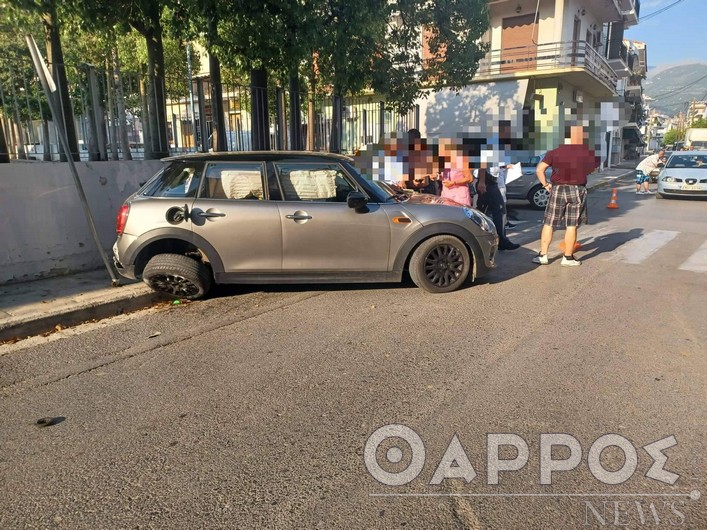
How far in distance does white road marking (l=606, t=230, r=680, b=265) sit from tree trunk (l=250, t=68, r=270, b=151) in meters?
6.19

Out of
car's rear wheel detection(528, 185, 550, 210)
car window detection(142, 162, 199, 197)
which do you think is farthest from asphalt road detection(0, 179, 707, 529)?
car's rear wheel detection(528, 185, 550, 210)

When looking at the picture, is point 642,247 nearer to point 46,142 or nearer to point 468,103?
point 46,142

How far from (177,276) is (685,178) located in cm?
1526

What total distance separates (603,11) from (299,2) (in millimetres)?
25725

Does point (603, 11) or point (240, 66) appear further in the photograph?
point (603, 11)

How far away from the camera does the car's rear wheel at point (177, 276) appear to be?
17.5 ft

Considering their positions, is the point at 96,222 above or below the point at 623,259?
above

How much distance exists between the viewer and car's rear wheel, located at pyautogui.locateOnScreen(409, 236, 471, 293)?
18.7ft

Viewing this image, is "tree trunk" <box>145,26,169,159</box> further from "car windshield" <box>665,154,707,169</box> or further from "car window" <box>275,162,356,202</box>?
"car windshield" <box>665,154,707,169</box>

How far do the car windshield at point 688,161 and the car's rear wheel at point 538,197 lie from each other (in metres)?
5.84

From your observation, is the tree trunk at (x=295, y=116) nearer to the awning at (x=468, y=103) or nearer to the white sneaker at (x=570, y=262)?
the white sneaker at (x=570, y=262)

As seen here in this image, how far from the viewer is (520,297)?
568 centimetres

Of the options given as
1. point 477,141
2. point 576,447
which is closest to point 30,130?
point 477,141

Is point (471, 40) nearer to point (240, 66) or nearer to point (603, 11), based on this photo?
point (240, 66)
